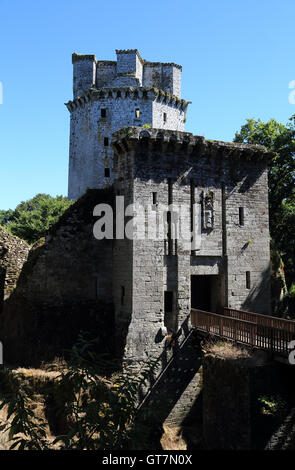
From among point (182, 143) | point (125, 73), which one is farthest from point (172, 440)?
point (125, 73)

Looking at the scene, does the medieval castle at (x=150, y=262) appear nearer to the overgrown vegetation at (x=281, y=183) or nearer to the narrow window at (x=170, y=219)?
the narrow window at (x=170, y=219)

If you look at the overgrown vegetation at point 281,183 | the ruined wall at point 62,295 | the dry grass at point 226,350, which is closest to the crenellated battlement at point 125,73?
the overgrown vegetation at point 281,183

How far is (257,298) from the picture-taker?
16625 millimetres

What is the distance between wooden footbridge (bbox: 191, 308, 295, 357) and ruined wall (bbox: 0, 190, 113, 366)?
4279mm

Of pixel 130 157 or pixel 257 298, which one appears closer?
pixel 130 157

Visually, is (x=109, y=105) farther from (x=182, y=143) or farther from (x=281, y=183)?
(x=182, y=143)

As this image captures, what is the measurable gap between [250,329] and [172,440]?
5.19 m

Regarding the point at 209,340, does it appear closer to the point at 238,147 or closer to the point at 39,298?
the point at 39,298

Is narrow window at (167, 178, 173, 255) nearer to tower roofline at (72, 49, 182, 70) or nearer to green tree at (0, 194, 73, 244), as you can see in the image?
green tree at (0, 194, 73, 244)

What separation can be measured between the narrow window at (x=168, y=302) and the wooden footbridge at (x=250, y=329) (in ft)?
3.05

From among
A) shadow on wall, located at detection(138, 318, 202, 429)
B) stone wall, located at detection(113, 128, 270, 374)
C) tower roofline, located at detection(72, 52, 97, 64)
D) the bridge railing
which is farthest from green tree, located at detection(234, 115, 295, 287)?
tower roofline, located at detection(72, 52, 97, 64)

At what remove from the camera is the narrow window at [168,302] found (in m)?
15.4
